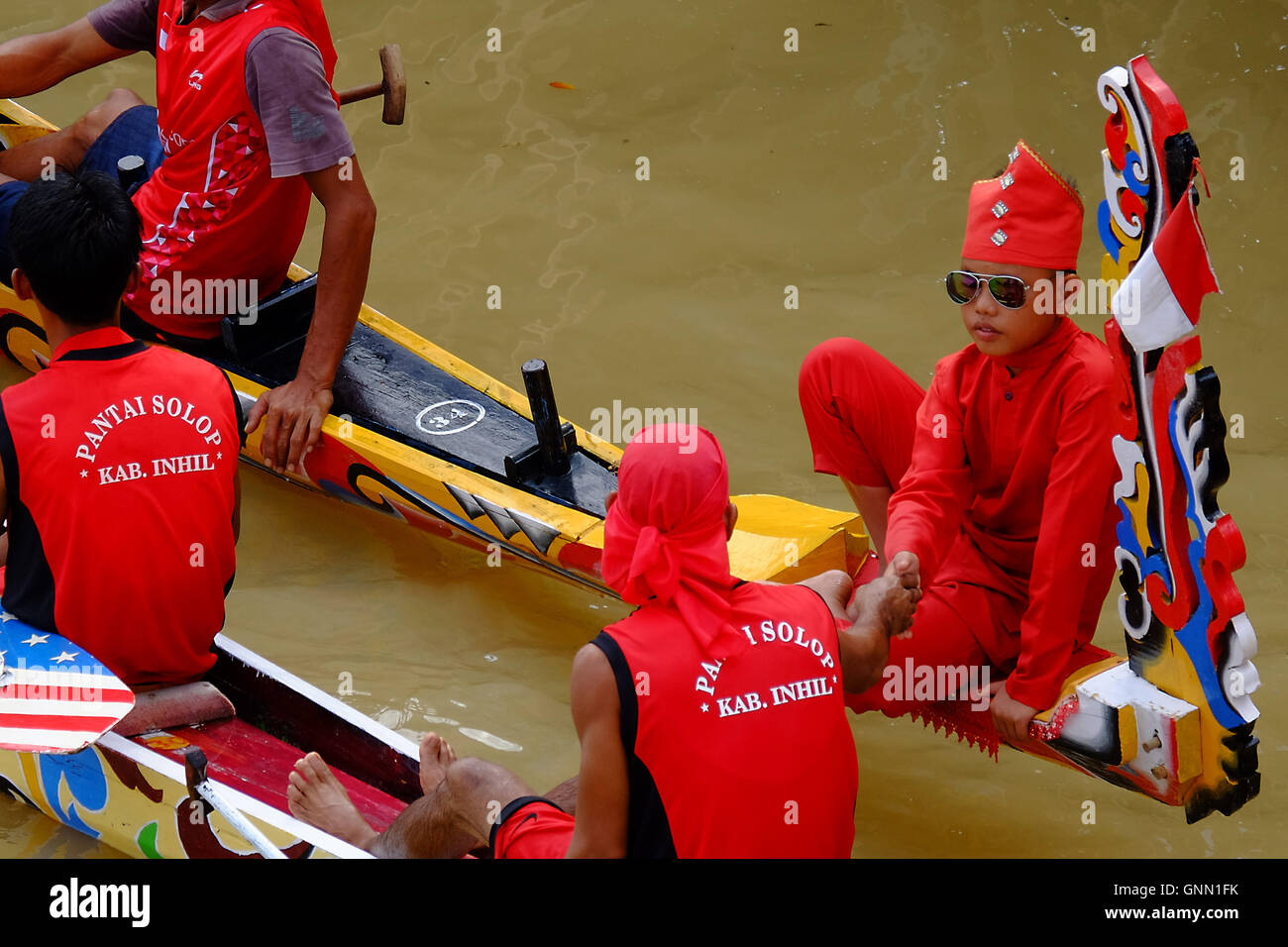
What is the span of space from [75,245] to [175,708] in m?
Result: 0.98

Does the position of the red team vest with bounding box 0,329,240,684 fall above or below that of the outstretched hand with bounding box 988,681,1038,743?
above

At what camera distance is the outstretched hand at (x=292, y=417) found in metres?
4.05

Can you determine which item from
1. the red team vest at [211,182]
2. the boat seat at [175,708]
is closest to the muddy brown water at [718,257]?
the boat seat at [175,708]

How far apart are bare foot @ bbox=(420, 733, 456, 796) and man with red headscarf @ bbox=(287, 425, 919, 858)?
2.00ft

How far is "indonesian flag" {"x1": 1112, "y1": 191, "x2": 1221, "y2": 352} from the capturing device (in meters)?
2.54

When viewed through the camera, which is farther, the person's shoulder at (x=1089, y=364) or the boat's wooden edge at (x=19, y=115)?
the boat's wooden edge at (x=19, y=115)

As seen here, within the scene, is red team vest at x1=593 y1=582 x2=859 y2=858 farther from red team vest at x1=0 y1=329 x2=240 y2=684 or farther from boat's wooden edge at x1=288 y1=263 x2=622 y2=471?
boat's wooden edge at x1=288 y1=263 x2=622 y2=471

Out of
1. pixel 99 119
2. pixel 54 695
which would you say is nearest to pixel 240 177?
pixel 99 119

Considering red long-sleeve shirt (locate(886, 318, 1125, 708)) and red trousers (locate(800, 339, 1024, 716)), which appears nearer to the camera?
red long-sleeve shirt (locate(886, 318, 1125, 708))

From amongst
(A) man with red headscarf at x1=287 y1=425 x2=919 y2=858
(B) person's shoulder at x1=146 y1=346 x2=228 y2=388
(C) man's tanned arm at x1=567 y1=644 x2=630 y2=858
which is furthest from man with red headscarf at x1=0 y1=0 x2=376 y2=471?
(C) man's tanned arm at x1=567 y1=644 x2=630 y2=858

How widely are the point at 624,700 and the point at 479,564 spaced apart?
81.0 inches

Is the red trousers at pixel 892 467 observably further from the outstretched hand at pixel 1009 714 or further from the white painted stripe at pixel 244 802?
the white painted stripe at pixel 244 802

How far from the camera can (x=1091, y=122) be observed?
605 cm

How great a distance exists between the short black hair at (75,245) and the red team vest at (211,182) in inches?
40.9
